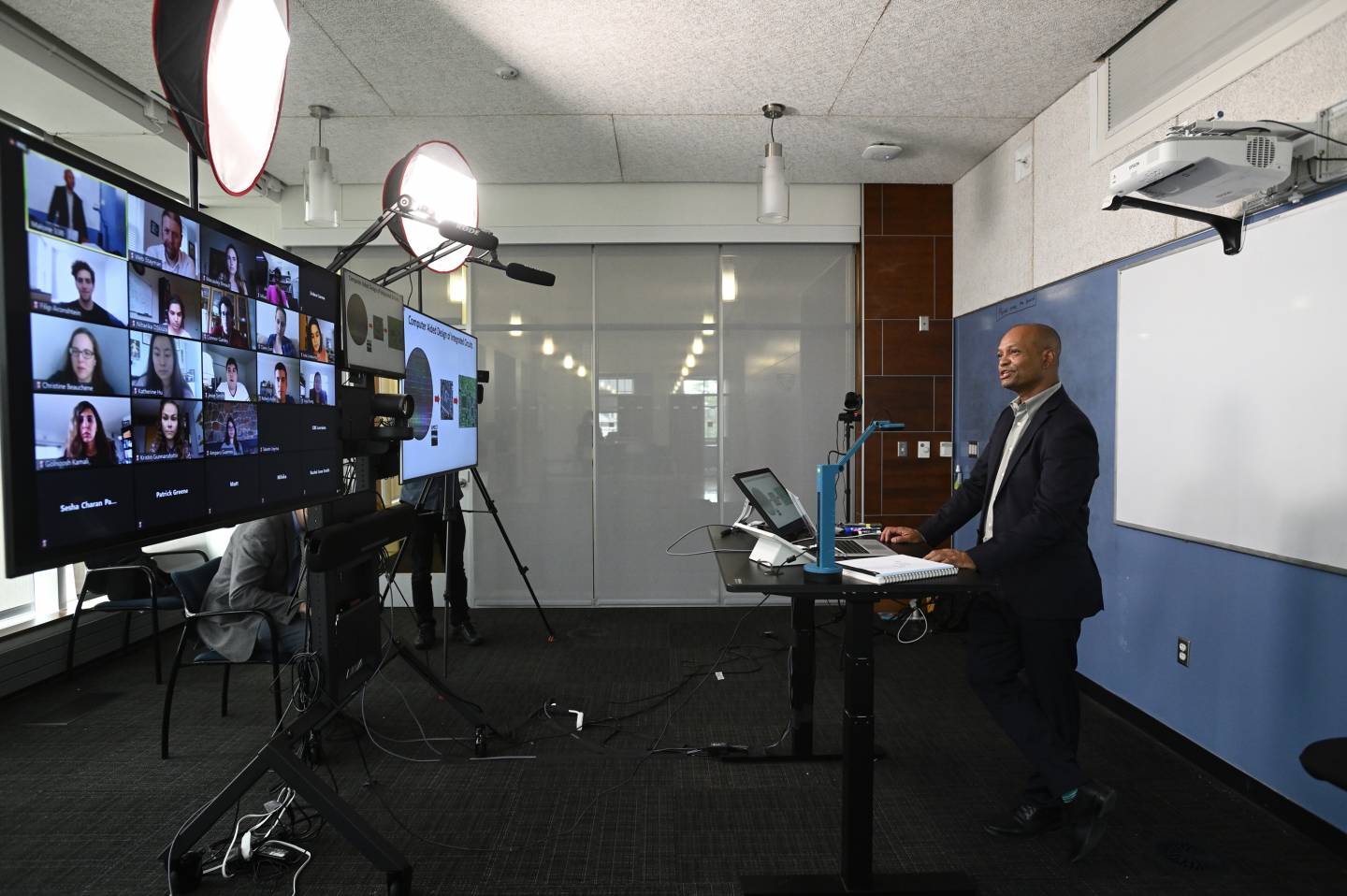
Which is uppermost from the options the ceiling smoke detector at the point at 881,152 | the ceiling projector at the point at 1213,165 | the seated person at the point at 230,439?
the ceiling smoke detector at the point at 881,152

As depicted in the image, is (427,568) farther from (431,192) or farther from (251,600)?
(431,192)

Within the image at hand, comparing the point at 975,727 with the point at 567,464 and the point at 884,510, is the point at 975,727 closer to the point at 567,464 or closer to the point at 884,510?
the point at 884,510

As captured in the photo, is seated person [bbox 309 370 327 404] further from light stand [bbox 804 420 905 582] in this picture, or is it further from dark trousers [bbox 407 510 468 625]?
dark trousers [bbox 407 510 468 625]

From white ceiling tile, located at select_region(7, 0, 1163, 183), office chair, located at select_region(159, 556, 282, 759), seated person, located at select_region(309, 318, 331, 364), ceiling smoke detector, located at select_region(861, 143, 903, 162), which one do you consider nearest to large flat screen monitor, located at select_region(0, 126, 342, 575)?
seated person, located at select_region(309, 318, 331, 364)

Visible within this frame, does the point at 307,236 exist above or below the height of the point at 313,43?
below

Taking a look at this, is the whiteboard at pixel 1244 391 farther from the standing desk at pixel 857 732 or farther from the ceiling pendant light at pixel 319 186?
the ceiling pendant light at pixel 319 186

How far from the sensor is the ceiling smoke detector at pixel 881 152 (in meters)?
4.14

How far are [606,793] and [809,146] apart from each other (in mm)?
3754

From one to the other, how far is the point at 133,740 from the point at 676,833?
2363mm

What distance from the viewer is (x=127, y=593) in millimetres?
3496

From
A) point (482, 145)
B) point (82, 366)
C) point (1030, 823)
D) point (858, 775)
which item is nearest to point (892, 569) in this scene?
point (858, 775)

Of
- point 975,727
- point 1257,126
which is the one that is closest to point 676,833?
point 975,727

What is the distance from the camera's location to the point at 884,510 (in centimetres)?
492

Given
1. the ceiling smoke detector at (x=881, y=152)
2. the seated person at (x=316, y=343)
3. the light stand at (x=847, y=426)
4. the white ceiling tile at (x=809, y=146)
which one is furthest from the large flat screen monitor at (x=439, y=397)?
the ceiling smoke detector at (x=881, y=152)
